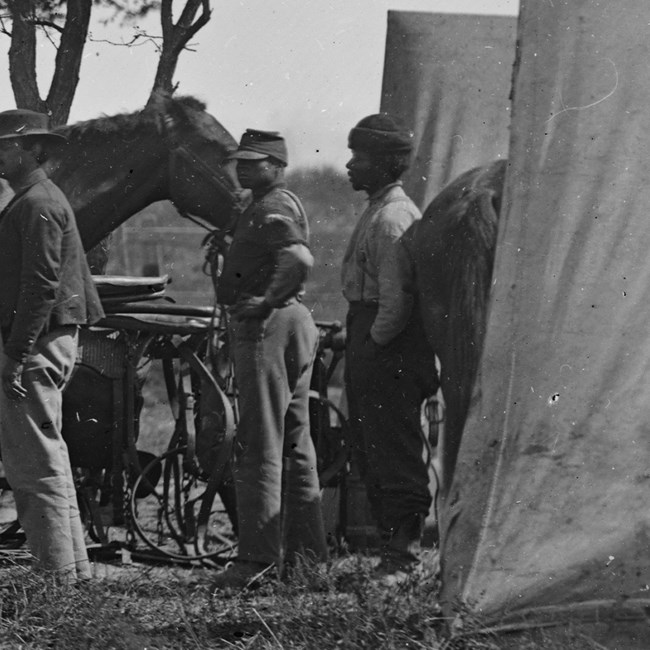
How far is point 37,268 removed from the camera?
5.11 metres

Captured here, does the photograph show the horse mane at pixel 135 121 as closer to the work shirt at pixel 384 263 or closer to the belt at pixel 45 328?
the work shirt at pixel 384 263

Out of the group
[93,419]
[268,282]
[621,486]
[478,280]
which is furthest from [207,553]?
[621,486]

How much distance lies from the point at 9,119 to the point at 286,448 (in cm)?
180

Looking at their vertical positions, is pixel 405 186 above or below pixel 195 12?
below

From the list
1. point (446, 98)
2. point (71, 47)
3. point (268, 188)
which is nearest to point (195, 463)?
point (268, 188)

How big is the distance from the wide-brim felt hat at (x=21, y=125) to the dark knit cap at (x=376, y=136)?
1.26 meters

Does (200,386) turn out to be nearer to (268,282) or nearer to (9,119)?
(268,282)

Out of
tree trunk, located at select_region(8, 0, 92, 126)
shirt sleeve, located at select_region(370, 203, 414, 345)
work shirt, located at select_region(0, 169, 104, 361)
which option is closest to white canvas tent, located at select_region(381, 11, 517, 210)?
shirt sleeve, located at select_region(370, 203, 414, 345)

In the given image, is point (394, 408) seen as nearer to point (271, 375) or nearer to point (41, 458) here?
point (271, 375)

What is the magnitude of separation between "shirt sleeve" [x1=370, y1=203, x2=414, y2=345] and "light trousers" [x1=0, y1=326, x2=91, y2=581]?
1.30 metres

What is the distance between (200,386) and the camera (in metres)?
6.51

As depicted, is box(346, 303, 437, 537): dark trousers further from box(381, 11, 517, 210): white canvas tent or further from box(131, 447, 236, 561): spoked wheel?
box(381, 11, 517, 210): white canvas tent

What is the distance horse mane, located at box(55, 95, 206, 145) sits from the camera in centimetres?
664

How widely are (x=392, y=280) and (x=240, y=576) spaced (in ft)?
4.41
